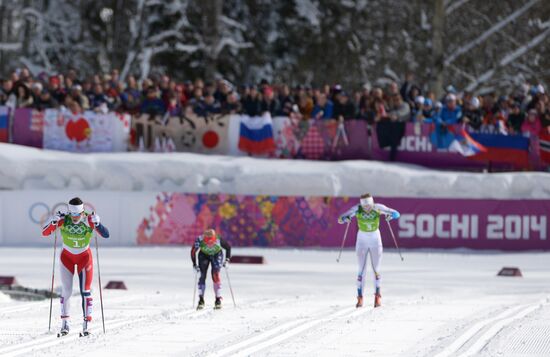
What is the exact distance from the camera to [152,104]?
102 ft

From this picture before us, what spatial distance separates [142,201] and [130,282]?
25.3 ft

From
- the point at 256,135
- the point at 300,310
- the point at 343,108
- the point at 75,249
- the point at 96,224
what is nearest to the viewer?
the point at 96,224

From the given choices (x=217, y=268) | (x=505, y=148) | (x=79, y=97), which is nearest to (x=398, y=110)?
(x=505, y=148)

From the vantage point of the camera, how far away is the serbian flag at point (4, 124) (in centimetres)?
3103

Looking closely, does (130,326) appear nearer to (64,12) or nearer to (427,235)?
(427,235)

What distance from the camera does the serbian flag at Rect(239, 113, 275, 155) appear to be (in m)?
31.3

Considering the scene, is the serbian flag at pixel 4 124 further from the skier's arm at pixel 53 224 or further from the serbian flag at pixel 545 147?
the skier's arm at pixel 53 224

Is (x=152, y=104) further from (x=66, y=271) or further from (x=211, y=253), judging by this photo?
(x=66, y=271)

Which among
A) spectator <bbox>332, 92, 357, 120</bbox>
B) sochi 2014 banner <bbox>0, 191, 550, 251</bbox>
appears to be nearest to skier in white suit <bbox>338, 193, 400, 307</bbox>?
sochi 2014 banner <bbox>0, 191, 550, 251</bbox>

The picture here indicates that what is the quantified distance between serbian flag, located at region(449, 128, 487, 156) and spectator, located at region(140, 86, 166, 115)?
23.7 ft

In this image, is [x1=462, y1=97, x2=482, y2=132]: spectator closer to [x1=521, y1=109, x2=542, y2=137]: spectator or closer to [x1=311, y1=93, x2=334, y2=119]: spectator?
[x1=521, y1=109, x2=542, y2=137]: spectator

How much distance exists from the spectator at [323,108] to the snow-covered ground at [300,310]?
333 centimetres

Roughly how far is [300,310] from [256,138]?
13967mm

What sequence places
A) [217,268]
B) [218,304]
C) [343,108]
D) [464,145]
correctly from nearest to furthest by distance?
1. [218,304]
2. [217,268]
3. [343,108]
4. [464,145]
